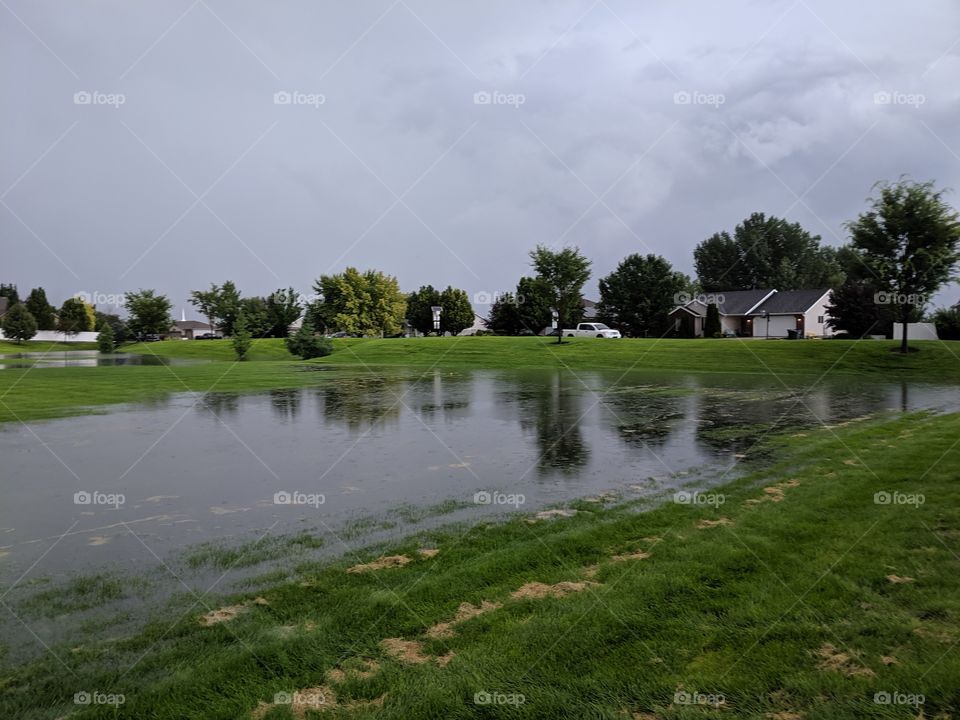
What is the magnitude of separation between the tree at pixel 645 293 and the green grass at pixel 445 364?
70.7 ft

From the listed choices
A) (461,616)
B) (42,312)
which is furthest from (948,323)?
(42,312)

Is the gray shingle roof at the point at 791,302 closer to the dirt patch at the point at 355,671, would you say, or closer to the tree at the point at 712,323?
the tree at the point at 712,323

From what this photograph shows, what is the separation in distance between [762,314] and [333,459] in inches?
2438

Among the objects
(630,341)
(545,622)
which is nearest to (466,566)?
(545,622)

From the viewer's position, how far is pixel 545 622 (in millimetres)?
4246

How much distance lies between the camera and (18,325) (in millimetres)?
51750

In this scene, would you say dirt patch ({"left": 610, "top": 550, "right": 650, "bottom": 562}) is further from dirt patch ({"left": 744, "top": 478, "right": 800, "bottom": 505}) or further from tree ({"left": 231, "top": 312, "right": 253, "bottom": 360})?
tree ({"left": 231, "top": 312, "right": 253, "bottom": 360})

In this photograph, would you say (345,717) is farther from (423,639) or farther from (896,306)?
(896,306)

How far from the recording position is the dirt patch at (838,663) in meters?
3.59

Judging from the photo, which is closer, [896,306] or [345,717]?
[345,717]

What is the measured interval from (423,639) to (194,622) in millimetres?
1639

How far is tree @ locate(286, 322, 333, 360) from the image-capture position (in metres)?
42.8

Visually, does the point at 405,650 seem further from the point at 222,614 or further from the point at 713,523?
the point at 713,523

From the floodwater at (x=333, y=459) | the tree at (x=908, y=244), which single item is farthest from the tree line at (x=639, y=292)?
the floodwater at (x=333, y=459)
